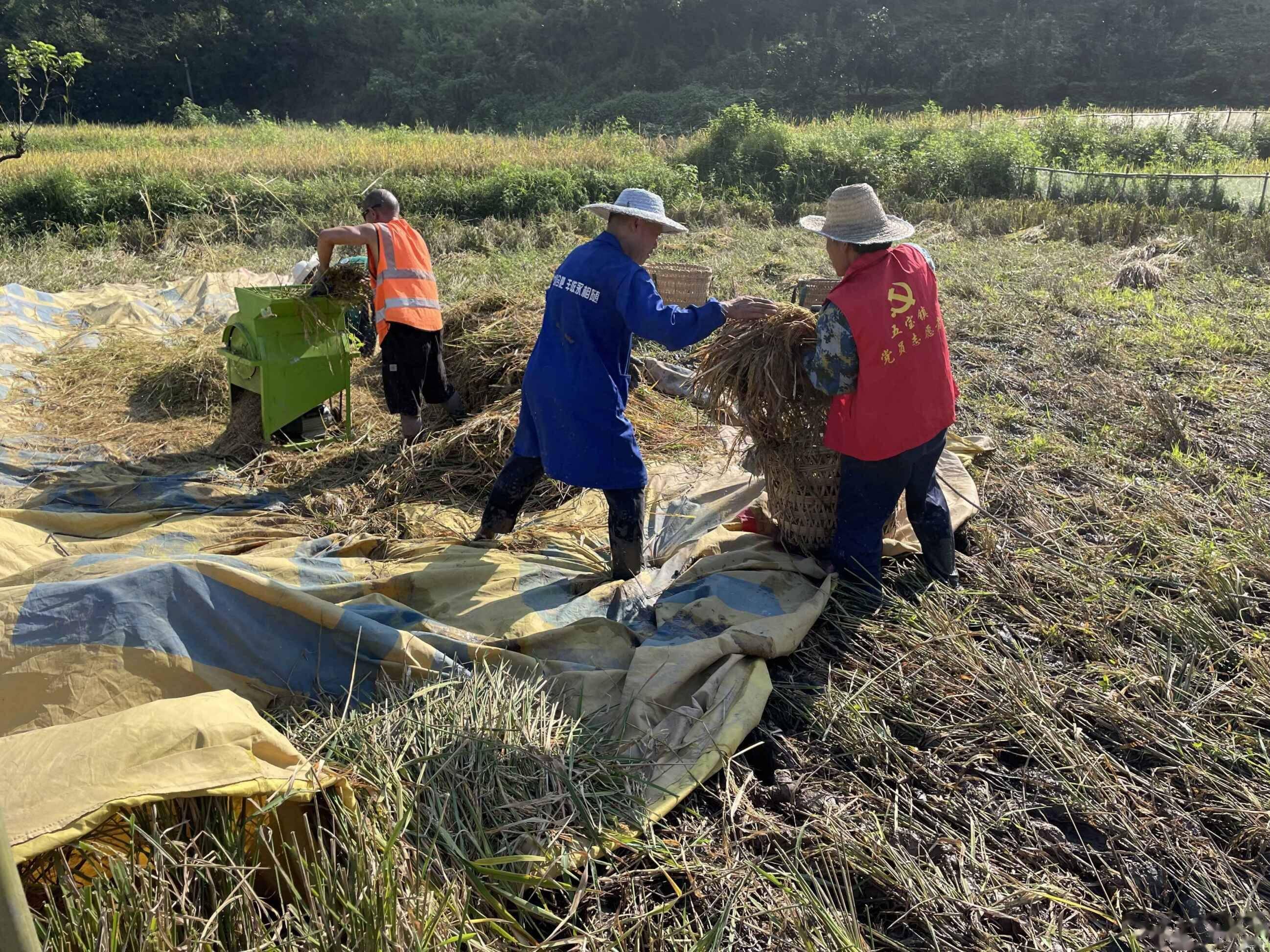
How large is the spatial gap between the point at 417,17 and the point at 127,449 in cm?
4818

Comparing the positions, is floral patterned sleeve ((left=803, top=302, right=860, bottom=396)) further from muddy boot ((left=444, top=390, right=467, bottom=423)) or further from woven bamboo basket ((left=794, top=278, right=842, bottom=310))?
muddy boot ((left=444, top=390, right=467, bottom=423))

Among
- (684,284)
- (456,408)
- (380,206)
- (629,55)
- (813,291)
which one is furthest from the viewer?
(629,55)

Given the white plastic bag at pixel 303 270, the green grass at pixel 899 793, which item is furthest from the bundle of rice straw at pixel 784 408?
the white plastic bag at pixel 303 270

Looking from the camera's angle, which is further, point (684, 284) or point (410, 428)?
point (684, 284)

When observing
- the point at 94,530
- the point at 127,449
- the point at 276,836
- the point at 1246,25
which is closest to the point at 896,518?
the point at 276,836

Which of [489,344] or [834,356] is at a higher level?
[834,356]

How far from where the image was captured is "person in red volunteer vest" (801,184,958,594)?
3.05 m

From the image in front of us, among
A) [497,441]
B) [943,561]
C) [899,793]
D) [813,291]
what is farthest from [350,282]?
[899,793]

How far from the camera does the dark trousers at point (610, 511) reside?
3.53 meters

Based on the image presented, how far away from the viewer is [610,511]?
3.57m

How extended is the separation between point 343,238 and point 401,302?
1.53 ft

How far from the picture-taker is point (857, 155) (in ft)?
56.4

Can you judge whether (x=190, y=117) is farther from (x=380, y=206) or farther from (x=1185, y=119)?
(x=1185, y=119)

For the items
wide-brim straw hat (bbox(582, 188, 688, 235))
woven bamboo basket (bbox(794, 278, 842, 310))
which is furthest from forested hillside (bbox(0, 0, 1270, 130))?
wide-brim straw hat (bbox(582, 188, 688, 235))
